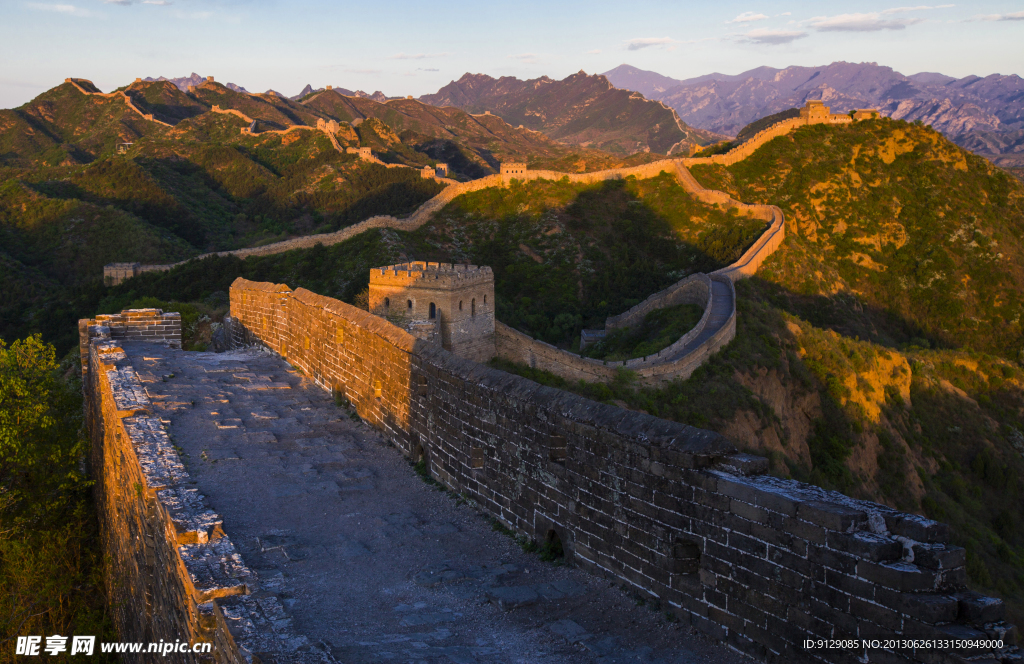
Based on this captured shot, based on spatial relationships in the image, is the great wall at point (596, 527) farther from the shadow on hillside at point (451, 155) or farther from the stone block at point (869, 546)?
the shadow on hillside at point (451, 155)

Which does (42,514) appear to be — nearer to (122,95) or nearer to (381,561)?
(381,561)

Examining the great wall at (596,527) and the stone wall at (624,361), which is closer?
the great wall at (596,527)

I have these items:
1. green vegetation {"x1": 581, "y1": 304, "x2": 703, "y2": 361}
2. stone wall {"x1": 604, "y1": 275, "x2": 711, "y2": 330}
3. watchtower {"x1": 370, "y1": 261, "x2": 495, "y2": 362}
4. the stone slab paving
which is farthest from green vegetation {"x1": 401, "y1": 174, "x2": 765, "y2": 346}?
the stone slab paving

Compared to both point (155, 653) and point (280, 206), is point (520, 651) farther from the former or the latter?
point (280, 206)

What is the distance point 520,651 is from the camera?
426cm

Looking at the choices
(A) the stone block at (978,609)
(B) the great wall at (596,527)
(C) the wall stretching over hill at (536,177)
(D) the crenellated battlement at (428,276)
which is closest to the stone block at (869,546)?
(B) the great wall at (596,527)

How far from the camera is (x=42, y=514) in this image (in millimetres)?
9453

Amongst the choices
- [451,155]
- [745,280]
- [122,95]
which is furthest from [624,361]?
[122,95]

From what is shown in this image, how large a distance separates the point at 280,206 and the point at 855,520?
250ft

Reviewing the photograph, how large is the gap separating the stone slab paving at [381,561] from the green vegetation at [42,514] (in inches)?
83.2

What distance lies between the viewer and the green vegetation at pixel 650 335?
27.0 metres

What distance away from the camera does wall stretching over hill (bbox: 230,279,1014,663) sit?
328 centimetres

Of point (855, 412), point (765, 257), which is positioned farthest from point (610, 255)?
point (855, 412)

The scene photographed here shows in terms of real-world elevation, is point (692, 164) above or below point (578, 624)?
above
